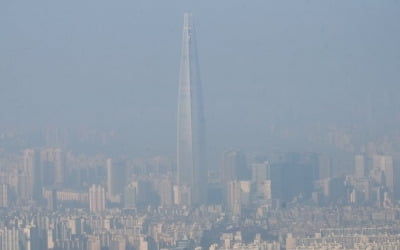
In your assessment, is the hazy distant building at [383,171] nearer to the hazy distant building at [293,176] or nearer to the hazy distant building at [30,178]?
the hazy distant building at [293,176]

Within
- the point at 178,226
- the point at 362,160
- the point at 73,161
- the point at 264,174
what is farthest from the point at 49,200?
the point at 362,160

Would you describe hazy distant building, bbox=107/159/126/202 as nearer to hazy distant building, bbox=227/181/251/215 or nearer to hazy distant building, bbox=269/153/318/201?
hazy distant building, bbox=227/181/251/215

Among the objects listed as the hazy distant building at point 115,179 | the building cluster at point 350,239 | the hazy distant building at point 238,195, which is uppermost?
the hazy distant building at point 115,179

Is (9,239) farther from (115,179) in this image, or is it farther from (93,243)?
(115,179)

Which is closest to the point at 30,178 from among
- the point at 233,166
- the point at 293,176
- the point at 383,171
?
the point at 233,166

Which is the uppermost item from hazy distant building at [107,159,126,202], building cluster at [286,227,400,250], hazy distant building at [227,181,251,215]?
hazy distant building at [107,159,126,202]

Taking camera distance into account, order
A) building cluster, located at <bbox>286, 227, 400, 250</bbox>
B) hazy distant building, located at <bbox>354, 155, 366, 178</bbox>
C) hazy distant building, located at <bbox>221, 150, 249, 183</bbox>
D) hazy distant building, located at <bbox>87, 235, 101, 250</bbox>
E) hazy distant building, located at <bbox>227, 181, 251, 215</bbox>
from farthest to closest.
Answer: hazy distant building, located at <bbox>221, 150, 249, 183</bbox> → hazy distant building, located at <bbox>354, 155, 366, 178</bbox> → hazy distant building, located at <bbox>227, 181, 251, 215</bbox> → hazy distant building, located at <bbox>87, 235, 101, 250</bbox> → building cluster, located at <bbox>286, 227, 400, 250</bbox>
